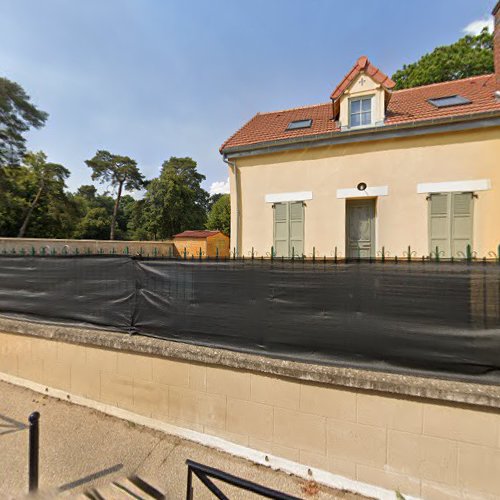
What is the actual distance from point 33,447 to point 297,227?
663 centimetres

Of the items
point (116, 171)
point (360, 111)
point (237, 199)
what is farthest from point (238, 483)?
point (116, 171)

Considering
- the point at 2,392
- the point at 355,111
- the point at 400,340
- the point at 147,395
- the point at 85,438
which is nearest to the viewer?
the point at 400,340

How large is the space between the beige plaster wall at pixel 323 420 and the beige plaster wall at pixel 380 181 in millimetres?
5334

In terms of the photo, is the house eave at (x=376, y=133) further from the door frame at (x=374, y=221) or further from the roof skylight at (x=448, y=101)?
the door frame at (x=374, y=221)

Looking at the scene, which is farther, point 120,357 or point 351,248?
point 351,248

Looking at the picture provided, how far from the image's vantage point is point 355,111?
7387 mm

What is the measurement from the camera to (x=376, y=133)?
6.89m

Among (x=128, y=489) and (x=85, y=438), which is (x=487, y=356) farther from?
(x=85, y=438)

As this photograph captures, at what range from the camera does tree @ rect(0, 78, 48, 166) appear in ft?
55.6

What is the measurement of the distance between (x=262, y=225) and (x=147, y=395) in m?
5.69

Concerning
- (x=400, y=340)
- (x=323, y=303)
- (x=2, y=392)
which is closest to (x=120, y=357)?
(x=2, y=392)

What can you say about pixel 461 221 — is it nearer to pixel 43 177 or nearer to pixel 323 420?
pixel 323 420

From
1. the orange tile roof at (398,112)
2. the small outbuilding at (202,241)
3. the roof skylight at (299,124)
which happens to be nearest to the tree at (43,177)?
the small outbuilding at (202,241)

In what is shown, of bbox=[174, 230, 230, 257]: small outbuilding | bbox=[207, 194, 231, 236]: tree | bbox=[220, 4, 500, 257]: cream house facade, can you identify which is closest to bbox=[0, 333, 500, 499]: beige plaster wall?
bbox=[220, 4, 500, 257]: cream house facade
